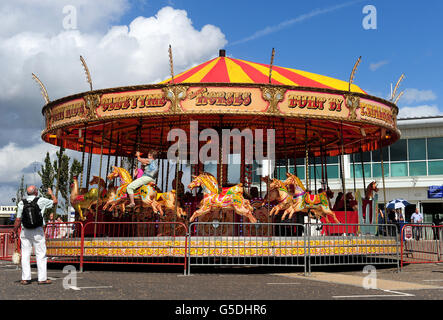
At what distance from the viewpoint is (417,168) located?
109ft

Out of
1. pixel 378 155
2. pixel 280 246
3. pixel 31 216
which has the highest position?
pixel 378 155

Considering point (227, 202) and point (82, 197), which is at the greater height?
point (82, 197)

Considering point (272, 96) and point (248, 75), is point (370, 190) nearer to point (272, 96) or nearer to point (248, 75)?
point (248, 75)

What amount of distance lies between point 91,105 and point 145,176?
2.57 m

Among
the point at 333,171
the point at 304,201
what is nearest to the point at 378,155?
the point at 333,171

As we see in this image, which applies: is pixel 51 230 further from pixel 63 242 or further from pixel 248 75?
pixel 248 75

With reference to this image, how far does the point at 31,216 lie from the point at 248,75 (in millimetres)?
8449

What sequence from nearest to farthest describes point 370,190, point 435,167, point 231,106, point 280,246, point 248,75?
point 280,246
point 231,106
point 248,75
point 370,190
point 435,167

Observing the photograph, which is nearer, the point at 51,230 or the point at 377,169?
the point at 51,230

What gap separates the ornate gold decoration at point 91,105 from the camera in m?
14.2

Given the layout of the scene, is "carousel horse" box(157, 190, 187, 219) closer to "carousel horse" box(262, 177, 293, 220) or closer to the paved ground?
the paved ground

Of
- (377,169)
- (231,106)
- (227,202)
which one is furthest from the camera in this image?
(377,169)

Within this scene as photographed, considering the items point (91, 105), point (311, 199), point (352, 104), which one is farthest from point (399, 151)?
point (91, 105)
